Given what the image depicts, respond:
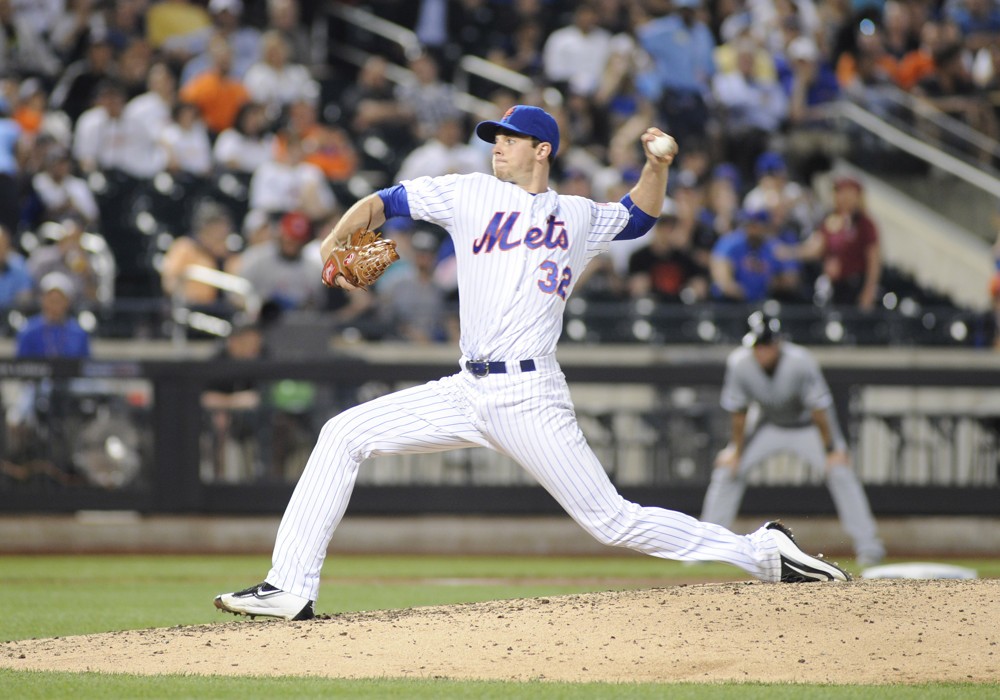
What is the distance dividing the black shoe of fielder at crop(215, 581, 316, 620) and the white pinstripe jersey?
3.94ft

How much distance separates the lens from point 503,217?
238 inches

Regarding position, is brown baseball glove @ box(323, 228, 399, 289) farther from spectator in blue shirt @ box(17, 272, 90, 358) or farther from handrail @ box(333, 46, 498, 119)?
handrail @ box(333, 46, 498, 119)

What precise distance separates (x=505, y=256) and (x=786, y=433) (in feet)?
19.2

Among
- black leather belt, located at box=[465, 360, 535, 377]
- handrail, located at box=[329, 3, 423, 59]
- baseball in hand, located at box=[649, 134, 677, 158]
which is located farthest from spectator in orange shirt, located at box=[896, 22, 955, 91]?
black leather belt, located at box=[465, 360, 535, 377]

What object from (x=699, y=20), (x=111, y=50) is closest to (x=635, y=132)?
(x=699, y=20)

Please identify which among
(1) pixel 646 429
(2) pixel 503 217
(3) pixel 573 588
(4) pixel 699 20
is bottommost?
(3) pixel 573 588

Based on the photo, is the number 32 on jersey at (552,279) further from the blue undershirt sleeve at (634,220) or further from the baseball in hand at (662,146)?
the baseball in hand at (662,146)

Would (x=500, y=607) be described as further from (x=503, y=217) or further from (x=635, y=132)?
(x=635, y=132)

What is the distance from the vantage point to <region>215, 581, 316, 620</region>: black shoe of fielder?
19.9 ft

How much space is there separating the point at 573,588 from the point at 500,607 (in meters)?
2.92

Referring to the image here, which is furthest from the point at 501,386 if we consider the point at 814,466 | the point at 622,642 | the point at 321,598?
the point at 814,466

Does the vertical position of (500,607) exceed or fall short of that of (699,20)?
it falls short

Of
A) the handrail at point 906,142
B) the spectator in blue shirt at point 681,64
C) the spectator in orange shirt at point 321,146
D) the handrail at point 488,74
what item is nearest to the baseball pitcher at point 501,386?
the spectator in orange shirt at point 321,146

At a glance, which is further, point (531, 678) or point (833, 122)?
point (833, 122)
